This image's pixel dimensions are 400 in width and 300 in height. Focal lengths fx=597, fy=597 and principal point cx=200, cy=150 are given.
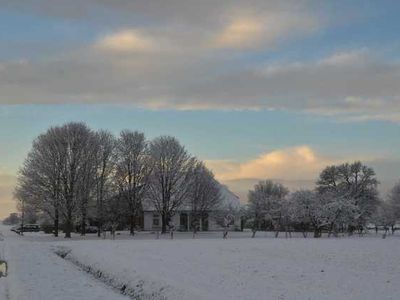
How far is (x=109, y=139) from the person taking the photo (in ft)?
284

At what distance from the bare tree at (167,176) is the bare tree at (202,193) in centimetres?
157

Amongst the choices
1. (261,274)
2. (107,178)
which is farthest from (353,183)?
(261,274)

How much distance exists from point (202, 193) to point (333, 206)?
23685mm

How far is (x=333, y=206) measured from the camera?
7550cm

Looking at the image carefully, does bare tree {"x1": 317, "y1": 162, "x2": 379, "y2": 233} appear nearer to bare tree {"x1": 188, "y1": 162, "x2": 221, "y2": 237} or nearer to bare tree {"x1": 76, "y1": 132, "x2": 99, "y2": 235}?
bare tree {"x1": 188, "y1": 162, "x2": 221, "y2": 237}

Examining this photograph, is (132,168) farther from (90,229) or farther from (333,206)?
(333,206)

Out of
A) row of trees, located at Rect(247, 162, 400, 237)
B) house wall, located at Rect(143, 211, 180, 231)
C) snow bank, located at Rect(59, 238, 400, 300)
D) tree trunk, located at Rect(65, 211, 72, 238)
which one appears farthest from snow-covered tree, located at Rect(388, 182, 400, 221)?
snow bank, located at Rect(59, 238, 400, 300)

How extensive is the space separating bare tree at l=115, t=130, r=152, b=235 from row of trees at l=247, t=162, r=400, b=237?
19.2 meters

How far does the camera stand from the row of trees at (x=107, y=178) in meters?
78.6

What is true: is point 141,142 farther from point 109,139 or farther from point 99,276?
point 99,276

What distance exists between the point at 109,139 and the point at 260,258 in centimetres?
6050

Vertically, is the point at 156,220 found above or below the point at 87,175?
below

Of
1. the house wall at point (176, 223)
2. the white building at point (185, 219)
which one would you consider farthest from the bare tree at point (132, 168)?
the house wall at point (176, 223)

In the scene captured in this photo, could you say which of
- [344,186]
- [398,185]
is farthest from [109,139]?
[398,185]
